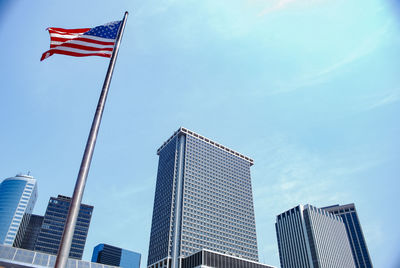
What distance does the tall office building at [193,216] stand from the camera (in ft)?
522

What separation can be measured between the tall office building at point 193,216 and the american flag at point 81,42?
143340mm

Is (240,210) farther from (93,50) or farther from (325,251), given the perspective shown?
(93,50)

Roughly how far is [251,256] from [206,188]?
168 ft

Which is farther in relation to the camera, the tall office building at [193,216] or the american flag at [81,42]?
the tall office building at [193,216]

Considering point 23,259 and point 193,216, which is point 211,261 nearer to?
point 193,216

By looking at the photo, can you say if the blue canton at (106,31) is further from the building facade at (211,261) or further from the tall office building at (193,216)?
the tall office building at (193,216)

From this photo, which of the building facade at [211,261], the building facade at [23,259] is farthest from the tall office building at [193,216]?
the building facade at [23,259]

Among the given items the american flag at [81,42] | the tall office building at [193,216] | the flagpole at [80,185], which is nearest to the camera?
the flagpole at [80,185]

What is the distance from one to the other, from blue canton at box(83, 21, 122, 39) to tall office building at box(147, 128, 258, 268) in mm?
143511

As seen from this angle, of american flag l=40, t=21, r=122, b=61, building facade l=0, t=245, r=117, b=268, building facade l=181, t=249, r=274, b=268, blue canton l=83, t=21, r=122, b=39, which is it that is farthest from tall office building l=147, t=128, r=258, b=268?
blue canton l=83, t=21, r=122, b=39

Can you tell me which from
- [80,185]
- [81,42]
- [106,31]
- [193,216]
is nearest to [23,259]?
[80,185]

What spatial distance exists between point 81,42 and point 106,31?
2204 mm

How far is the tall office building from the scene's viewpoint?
15925 cm

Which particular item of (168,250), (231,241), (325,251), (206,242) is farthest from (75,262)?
(325,251)
